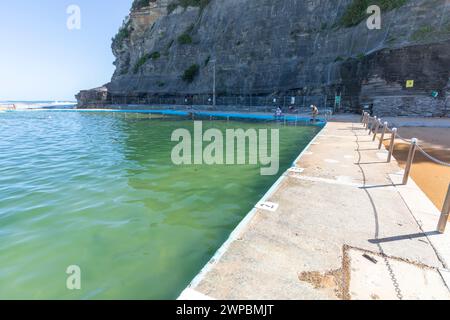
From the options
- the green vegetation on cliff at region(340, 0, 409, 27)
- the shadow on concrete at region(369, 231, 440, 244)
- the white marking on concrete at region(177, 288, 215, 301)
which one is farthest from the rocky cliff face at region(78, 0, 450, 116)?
the white marking on concrete at region(177, 288, 215, 301)

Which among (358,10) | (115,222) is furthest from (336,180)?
(358,10)

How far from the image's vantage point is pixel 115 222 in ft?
15.1

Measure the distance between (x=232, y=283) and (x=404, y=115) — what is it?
2390cm

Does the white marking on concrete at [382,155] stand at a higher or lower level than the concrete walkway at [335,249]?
higher

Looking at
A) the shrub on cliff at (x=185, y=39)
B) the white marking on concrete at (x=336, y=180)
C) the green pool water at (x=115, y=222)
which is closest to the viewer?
the green pool water at (x=115, y=222)

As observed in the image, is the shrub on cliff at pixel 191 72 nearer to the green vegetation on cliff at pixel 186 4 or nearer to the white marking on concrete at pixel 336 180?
the green vegetation on cliff at pixel 186 4

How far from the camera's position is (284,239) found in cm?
310

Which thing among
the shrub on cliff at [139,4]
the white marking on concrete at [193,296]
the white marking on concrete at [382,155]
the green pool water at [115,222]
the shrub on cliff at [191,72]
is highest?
the shrub on cliff at [139,4]

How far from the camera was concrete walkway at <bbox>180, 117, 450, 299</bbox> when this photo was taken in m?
2.29

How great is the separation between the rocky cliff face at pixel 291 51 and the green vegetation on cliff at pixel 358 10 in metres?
0.13

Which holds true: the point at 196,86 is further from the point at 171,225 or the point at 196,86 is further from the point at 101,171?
the point at 171,225

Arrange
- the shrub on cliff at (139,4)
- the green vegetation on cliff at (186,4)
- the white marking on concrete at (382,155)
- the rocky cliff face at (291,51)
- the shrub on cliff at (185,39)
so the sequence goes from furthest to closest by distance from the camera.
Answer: the shrub on cliff at (139,4) → the green vegetation on cliff at (186,4) → the shrub on cliff at (185,39) → the rocky cliff face at (291,51) → the white marking on concrete at (382,155)

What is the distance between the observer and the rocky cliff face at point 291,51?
A: 2022cm

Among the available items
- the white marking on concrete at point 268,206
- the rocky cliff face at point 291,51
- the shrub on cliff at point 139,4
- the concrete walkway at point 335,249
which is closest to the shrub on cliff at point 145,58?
the rocky cliff face at point 291,51
